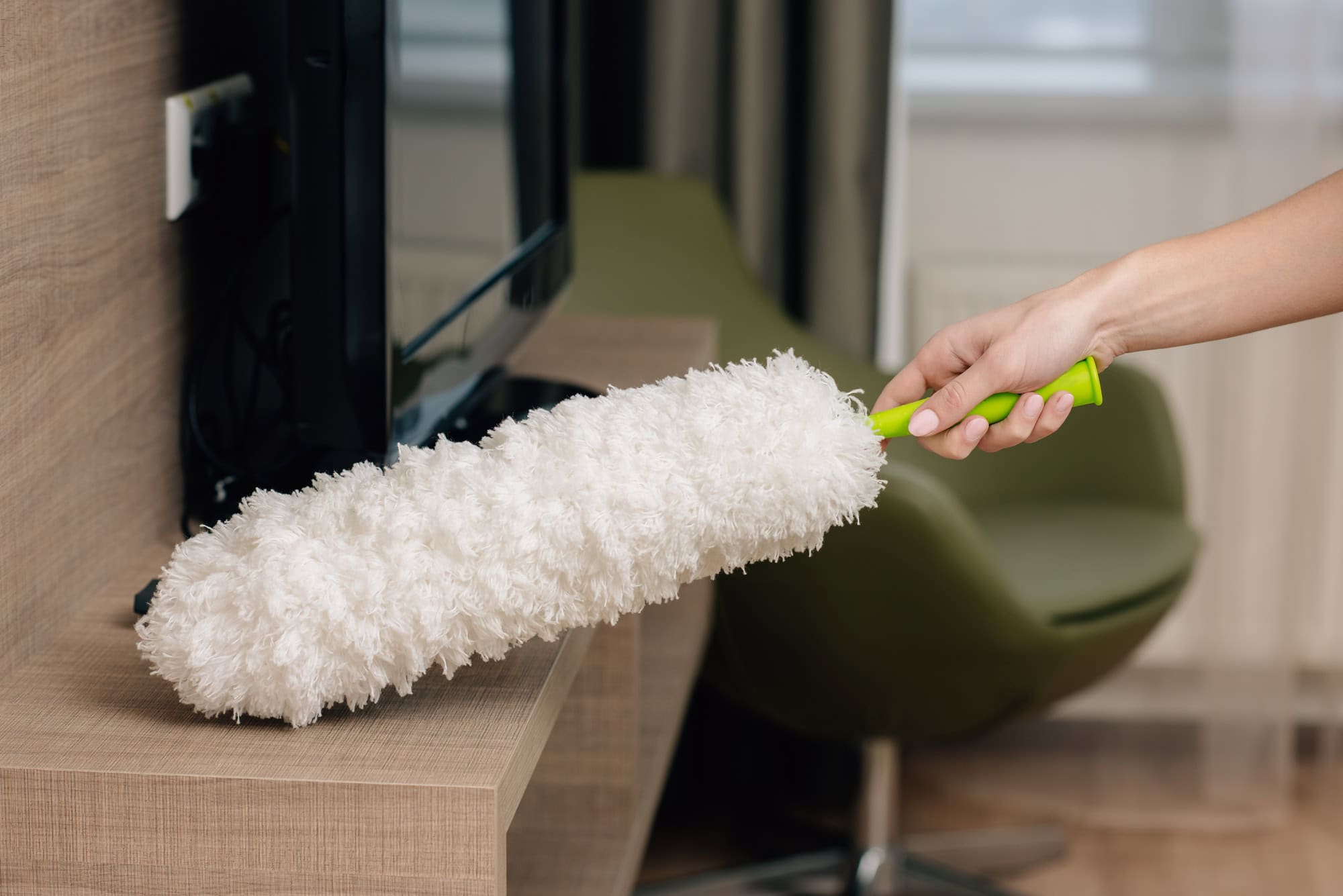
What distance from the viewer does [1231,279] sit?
0.96m

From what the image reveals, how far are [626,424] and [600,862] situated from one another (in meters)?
0.55

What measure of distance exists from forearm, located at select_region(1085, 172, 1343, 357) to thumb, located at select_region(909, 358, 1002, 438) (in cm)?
15

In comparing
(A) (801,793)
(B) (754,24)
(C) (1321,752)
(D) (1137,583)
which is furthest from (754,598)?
(C) (1321,752)

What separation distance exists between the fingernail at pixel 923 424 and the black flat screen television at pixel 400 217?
1.11 ft

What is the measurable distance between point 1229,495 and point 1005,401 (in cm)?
144

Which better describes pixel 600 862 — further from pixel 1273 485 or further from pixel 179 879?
pixel 1273 485

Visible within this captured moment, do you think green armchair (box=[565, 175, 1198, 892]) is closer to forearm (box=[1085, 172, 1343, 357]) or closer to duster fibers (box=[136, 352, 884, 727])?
forearm (box=[1085, 172, 1343, 357])

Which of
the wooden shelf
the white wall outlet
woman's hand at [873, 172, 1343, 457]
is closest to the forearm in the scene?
woman's hand at [873, 172, 1343, 457]

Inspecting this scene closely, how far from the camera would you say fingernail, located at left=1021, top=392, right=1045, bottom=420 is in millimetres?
807

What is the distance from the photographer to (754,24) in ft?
6.38

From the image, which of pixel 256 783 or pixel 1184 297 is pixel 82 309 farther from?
pixel 1184 297

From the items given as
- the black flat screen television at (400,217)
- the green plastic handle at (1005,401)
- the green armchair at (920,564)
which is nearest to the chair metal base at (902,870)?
the green armchair at (920,564)

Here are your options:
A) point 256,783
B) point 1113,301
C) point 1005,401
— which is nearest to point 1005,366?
point 1005,401

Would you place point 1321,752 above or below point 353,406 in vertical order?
below
